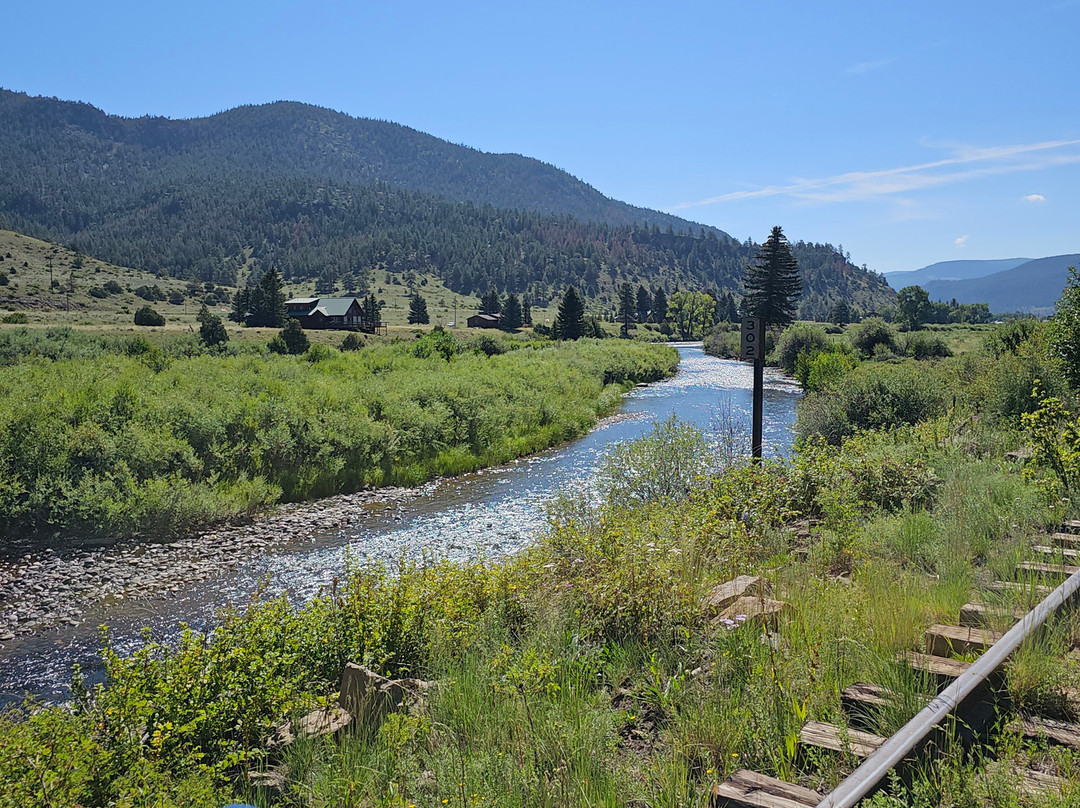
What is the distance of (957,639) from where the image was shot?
16.1 ft

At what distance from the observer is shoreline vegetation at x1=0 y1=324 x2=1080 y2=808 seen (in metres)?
3.85

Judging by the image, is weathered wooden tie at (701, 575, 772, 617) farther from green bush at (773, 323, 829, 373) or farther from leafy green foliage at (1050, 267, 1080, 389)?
green bush at (773, 323, 829, 373)

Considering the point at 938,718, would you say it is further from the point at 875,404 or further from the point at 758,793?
the point at 875,404

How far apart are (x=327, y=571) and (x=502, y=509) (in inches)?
212

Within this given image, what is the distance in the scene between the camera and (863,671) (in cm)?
467

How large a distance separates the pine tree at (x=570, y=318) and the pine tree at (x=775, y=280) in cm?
2021

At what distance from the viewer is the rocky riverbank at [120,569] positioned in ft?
36.3

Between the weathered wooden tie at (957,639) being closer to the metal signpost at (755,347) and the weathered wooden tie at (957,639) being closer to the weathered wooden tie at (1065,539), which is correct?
the weathered wooden tie at (1065,539)

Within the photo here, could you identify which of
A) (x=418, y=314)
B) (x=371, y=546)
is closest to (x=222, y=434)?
(x=371, y=546)

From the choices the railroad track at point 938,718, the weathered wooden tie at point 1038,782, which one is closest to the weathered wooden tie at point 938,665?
the railroad track at point 938,718

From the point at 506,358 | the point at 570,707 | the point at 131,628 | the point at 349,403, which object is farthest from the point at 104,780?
the point at 506,358

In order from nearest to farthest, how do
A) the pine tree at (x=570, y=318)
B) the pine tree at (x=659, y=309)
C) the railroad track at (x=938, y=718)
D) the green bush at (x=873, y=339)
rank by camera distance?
the railroad track at (x=938, y=718), the green bush at (x=873, y=339), the pine tree at (x=570, y=318), the pine tree at (x=659, y=309)

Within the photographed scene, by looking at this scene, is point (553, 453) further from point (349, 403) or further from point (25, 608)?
point (25, 608)

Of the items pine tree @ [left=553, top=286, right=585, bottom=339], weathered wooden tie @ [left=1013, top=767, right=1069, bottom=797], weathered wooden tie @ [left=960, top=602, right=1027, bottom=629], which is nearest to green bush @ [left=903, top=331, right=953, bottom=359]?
pine tree @ [left=553, top=286, right=585, bottom=339]
